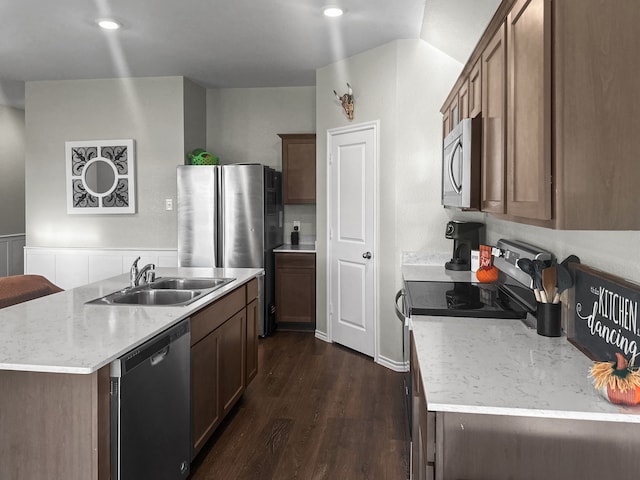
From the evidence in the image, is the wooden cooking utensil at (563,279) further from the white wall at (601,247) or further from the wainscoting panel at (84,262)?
the wainscoting panel at (84,262)

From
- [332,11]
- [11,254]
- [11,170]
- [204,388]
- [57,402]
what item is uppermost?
[332,11]

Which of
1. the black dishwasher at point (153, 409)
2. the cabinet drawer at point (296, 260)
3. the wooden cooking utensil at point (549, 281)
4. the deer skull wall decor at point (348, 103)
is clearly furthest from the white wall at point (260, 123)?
the wooden cooking utensil at point (549, 281)

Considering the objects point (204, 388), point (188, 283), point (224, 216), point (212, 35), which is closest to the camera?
point (204, 388)

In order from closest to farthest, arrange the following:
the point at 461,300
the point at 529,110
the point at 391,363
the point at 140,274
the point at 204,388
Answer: the point at 529,110, the point at 461,300, the point at 204,388, the point at 140,274, the point at 391,363

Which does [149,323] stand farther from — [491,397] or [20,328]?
[491,397]

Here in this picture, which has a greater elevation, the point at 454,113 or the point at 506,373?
the point at 454,113

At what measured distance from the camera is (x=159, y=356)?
2.03 meters

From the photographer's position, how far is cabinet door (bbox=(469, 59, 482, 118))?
216cm

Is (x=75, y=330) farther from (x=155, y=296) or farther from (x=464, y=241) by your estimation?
(x=464, y=241)

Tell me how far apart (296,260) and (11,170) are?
14.9 feet

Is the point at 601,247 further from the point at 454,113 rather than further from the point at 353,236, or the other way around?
the point at 353,236

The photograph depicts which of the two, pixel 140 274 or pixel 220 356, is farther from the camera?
pixel 140 274

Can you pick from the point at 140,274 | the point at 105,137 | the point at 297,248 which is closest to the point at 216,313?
the point at 140,274

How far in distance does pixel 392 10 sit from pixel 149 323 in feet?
8.85
